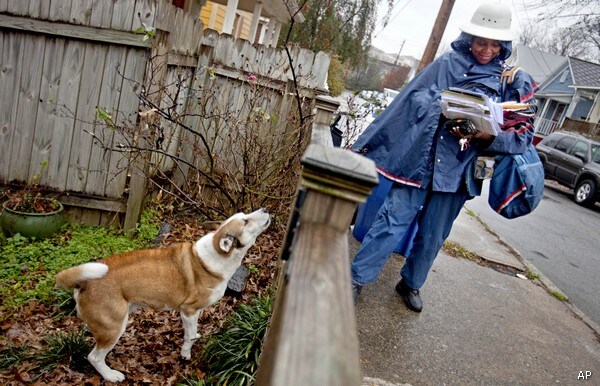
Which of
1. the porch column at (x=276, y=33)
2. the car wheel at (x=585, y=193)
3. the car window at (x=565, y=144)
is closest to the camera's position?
the car wheel at (x=585, y=193)

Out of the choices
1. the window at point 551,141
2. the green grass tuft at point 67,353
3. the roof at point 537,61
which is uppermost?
the roof at point 537,61

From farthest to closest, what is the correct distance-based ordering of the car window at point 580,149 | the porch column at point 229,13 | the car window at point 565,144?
the car window at point 565,144, the car window at point 580,149, the porch column at point 229,13

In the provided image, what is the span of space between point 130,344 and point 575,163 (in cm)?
1740

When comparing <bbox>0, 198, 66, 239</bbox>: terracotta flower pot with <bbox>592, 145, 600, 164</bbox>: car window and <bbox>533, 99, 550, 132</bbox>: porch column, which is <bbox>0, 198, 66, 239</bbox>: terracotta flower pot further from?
<bbox>533, 99, 550, 132</bbox>: porch column

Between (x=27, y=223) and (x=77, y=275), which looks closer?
(x=77, y=275)

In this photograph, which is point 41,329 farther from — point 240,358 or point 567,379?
point 567,379

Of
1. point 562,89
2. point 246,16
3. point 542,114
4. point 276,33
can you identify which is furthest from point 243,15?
point 542,114

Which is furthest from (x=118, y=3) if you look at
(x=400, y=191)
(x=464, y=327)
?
(x=464, y=327)

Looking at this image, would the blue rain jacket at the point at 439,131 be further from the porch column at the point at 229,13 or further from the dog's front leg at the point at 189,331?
the porch column at the point at 229,13

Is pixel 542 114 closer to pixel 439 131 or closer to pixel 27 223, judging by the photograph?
pixel 439 131

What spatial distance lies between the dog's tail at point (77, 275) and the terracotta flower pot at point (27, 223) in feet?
6.29

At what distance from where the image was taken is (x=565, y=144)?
17.5m

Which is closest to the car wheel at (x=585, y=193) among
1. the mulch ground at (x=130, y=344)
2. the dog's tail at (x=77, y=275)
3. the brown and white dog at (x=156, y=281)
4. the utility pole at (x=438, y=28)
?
the utility pole at (x=438, y=28)

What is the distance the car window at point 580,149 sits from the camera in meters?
16.4
